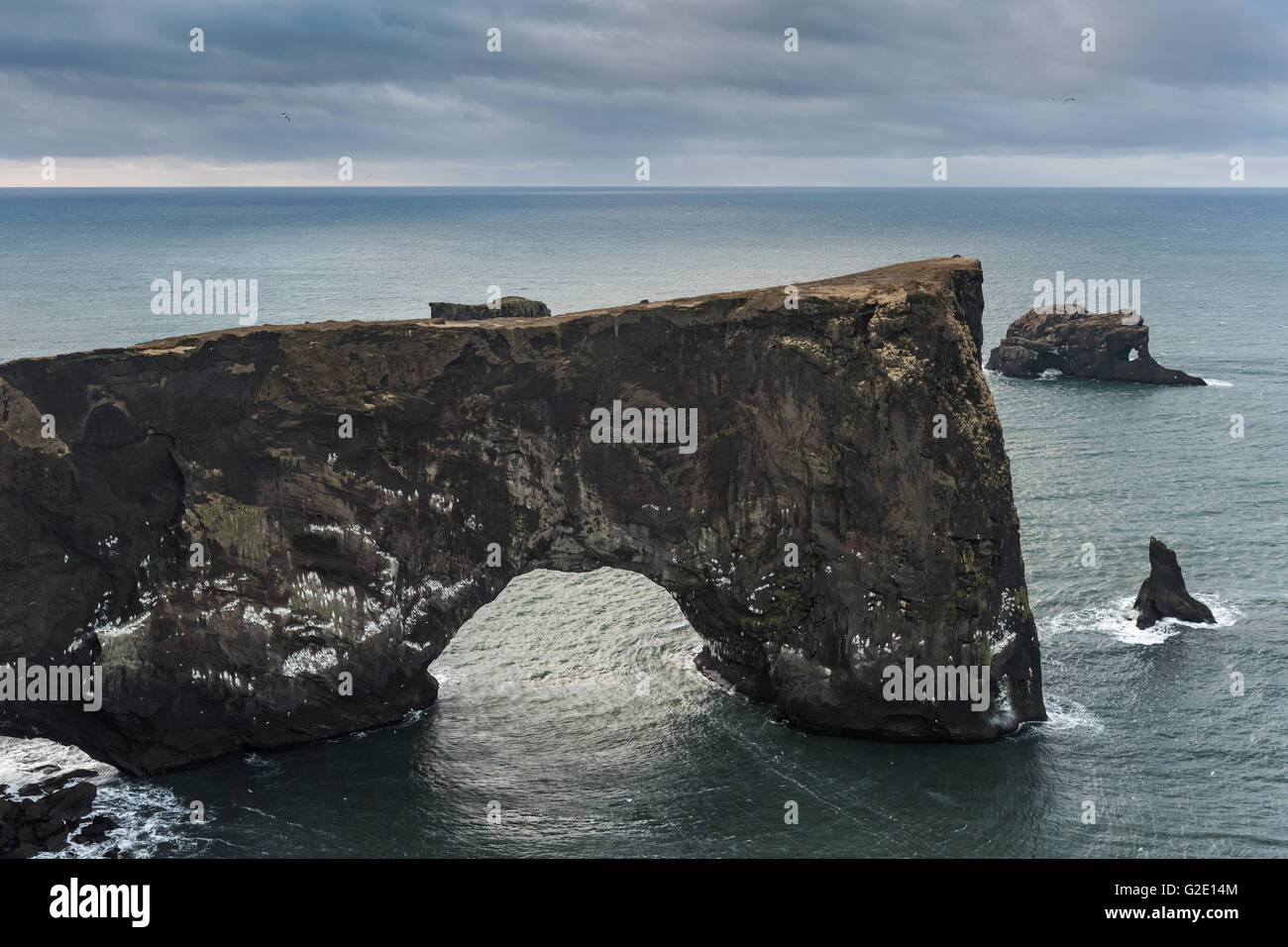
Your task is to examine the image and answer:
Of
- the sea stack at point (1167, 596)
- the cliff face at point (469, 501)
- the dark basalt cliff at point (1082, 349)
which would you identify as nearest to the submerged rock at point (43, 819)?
the cliff face at point (469, 501)

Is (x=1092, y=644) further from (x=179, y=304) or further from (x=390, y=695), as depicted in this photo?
(x=179, y=304)

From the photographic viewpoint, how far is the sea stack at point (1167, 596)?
5525 cm

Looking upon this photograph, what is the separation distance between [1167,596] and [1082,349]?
61.1m

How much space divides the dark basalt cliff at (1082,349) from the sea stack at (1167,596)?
57.4 meters

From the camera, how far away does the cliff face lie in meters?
46.1

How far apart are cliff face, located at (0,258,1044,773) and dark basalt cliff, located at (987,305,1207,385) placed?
6624 centimetres

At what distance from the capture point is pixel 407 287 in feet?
578

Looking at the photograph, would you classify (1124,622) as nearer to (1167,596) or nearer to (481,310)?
(1167,596)

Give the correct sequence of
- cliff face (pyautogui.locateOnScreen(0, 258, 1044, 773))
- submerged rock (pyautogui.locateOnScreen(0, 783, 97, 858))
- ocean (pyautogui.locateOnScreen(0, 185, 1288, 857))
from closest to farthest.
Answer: submerged rock (pyautogui.locateOnScreen(0, 783, 97, 858)) → ocean (pyautogui.locateOnScreen(0, 185, 1288, 857)) → cliff face (pyautogui.locateOnScreen(0, 258, 1044, 773))

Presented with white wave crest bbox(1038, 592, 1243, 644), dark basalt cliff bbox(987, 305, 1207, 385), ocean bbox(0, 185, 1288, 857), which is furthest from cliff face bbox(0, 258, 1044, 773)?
dark basalt cliff bbox(987, 305, 1207, 385)

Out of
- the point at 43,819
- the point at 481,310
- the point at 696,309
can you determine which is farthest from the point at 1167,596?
the point at 43,819

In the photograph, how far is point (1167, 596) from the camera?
5541 centimetres

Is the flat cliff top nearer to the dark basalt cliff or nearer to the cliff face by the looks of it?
the cliff face

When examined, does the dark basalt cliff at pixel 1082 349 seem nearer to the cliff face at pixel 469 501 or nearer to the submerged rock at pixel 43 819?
the cliff face at pixel 469 501
